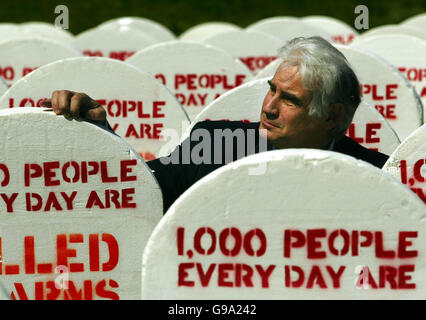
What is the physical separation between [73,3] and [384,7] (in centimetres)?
534

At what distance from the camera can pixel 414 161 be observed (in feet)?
10.4

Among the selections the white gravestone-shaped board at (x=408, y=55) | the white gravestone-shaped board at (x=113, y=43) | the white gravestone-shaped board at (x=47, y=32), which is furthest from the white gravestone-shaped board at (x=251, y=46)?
the white gravestone-shaped board at (x=47, y=32)

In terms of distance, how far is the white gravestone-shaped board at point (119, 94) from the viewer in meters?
4.43

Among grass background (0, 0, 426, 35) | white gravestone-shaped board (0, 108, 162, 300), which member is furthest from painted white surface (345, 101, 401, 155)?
grass background (0, 0, 426, 35)

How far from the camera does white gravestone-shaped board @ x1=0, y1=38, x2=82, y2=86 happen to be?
5785 millimetres

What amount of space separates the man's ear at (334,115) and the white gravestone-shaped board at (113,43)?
3956 mm

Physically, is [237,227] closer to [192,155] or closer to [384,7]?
[192,155]

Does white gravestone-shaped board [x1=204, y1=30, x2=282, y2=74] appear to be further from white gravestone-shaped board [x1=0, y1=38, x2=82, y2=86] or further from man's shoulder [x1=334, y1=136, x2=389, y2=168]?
man's shoulder [x1=334, y1=136, x2=389, y2=168]

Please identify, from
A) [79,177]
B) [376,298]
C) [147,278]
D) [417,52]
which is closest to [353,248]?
[376,298]

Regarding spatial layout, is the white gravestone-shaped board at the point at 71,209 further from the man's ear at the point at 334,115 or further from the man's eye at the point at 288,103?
the man's ear at the point at 334,115

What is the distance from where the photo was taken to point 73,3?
16.2m

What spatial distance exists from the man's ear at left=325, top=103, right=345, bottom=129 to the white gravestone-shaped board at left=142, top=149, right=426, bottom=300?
76 centimetres

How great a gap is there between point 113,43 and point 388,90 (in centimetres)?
284

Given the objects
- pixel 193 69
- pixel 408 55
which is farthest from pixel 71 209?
pixel 408 55
